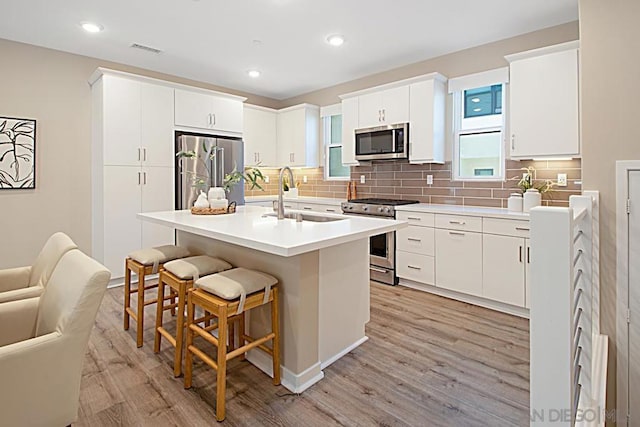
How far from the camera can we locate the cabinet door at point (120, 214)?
13.0ft

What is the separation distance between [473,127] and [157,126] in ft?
12.2

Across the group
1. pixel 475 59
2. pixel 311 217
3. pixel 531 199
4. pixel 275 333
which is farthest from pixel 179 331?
pixel 475 59

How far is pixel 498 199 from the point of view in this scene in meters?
3.89

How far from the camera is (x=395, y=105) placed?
4.38 meters

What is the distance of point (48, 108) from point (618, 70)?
5.06 metres

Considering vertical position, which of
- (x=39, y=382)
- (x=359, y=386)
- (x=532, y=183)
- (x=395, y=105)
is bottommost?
(x=359, y=386)

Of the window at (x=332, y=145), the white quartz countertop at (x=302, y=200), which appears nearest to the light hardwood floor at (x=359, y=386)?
the white quartz countertop at (x=302, y=200)

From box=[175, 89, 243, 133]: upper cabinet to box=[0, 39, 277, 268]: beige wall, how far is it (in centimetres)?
98

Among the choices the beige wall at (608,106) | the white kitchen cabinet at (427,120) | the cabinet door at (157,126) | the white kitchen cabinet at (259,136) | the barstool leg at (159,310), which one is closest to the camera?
the beige wall at (608,106)

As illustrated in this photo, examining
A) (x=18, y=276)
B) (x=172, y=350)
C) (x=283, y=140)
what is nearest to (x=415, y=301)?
(x=172, y=350)

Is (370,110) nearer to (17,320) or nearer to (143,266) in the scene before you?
(143,266)

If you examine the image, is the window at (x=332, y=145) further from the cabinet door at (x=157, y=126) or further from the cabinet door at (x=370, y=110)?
the cabinet door at (x=157, y=126)

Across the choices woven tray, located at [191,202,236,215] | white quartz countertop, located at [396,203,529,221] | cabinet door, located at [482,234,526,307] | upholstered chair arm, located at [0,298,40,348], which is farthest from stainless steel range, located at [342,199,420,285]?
upholstered chair arm, located at [0,298,40,348]

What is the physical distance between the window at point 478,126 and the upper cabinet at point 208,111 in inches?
113
